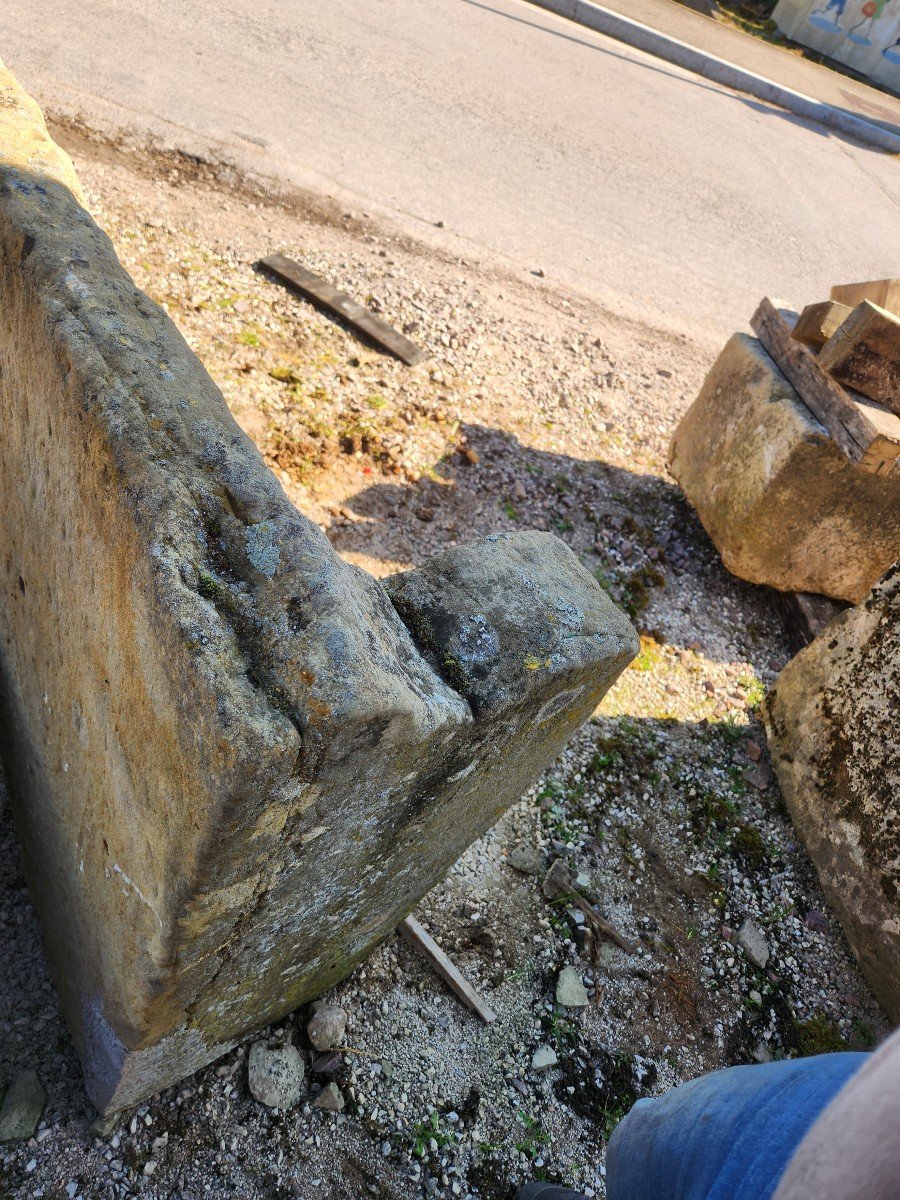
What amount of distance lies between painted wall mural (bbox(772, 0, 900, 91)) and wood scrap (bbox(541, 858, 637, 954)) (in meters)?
16.6

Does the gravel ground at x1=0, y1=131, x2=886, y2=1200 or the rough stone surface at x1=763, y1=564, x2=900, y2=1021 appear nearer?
the gravel ground at x1=0, y1=131, x2=886, y2=1200

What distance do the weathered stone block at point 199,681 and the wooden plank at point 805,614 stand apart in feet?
9.31

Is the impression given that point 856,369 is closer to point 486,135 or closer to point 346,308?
point 346,308

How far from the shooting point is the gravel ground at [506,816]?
→ 2.39 meters

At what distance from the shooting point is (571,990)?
2.96m

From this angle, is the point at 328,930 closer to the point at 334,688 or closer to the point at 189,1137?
the point at 189,1137

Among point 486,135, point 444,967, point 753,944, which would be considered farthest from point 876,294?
point 486,135

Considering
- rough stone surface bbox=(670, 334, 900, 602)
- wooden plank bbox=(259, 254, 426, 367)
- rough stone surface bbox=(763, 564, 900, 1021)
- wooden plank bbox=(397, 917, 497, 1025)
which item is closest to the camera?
wooden plank bbox=(397, 917, 497, 1025)

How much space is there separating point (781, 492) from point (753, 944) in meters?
2.22

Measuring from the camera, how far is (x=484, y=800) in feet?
7.04

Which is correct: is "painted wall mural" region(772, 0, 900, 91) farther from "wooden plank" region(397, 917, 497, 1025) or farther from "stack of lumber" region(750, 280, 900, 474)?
"wooden plank" region(397, 917, 497, 1025)

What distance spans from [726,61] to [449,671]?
13428 mm

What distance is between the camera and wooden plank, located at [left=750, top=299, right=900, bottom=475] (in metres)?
3.85

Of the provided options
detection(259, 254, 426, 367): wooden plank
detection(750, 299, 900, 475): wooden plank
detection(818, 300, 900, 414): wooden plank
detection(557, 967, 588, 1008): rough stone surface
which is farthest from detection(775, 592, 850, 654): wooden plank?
detection(259, 254, 426, 367): wooden plank
